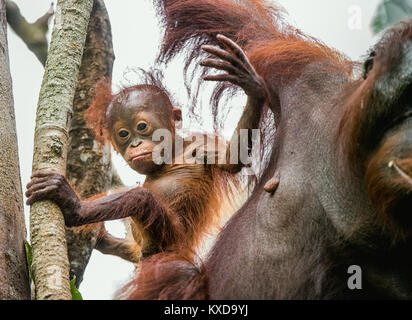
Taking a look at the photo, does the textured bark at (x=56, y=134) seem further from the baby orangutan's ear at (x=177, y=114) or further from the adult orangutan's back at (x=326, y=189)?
the baby orangutan's ear at (x=177, y=114)

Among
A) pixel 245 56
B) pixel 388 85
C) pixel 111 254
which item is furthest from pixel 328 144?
pixel 111 254

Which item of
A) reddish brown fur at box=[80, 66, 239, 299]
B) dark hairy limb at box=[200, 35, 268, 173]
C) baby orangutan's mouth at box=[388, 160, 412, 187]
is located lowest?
reddish brown fur at box=[80, 66, 239, 299]

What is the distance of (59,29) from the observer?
3.26 m

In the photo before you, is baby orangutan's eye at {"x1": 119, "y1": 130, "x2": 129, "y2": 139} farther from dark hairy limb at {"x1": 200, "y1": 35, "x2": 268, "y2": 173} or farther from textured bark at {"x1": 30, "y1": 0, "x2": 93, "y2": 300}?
dark hairy limb at {"x1": 200, "y1": 35, "x2": 268, "y2": 173}

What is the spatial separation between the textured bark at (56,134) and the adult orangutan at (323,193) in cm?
48

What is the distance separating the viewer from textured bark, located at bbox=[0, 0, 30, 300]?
249cm

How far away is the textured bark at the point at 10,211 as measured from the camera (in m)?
2.49

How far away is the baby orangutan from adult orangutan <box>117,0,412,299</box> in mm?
258

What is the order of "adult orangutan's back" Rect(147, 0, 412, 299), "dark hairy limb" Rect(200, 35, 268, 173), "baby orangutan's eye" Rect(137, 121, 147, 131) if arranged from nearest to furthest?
1. "adult orangutan's back" Rect(147, 0, 412, 299)
2. "dark hairy limb" Rect(200, 35, 268, 173)
3. "baby orangutan's eye" Rect(137, 121, 147, 131)

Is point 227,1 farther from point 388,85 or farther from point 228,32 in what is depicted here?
point 388,85

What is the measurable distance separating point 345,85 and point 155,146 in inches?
53.5

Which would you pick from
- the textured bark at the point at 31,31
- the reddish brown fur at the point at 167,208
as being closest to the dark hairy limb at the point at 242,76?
the reddish brown fur at the point at 167,208

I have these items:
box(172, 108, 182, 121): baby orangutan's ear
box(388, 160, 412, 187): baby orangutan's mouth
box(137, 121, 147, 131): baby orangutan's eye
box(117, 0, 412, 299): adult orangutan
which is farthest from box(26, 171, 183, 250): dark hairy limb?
box(388, 160, 412, 187): baby orangutan's mouth

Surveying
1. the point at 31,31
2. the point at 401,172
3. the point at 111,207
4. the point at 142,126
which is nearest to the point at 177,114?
the point at 142,126
